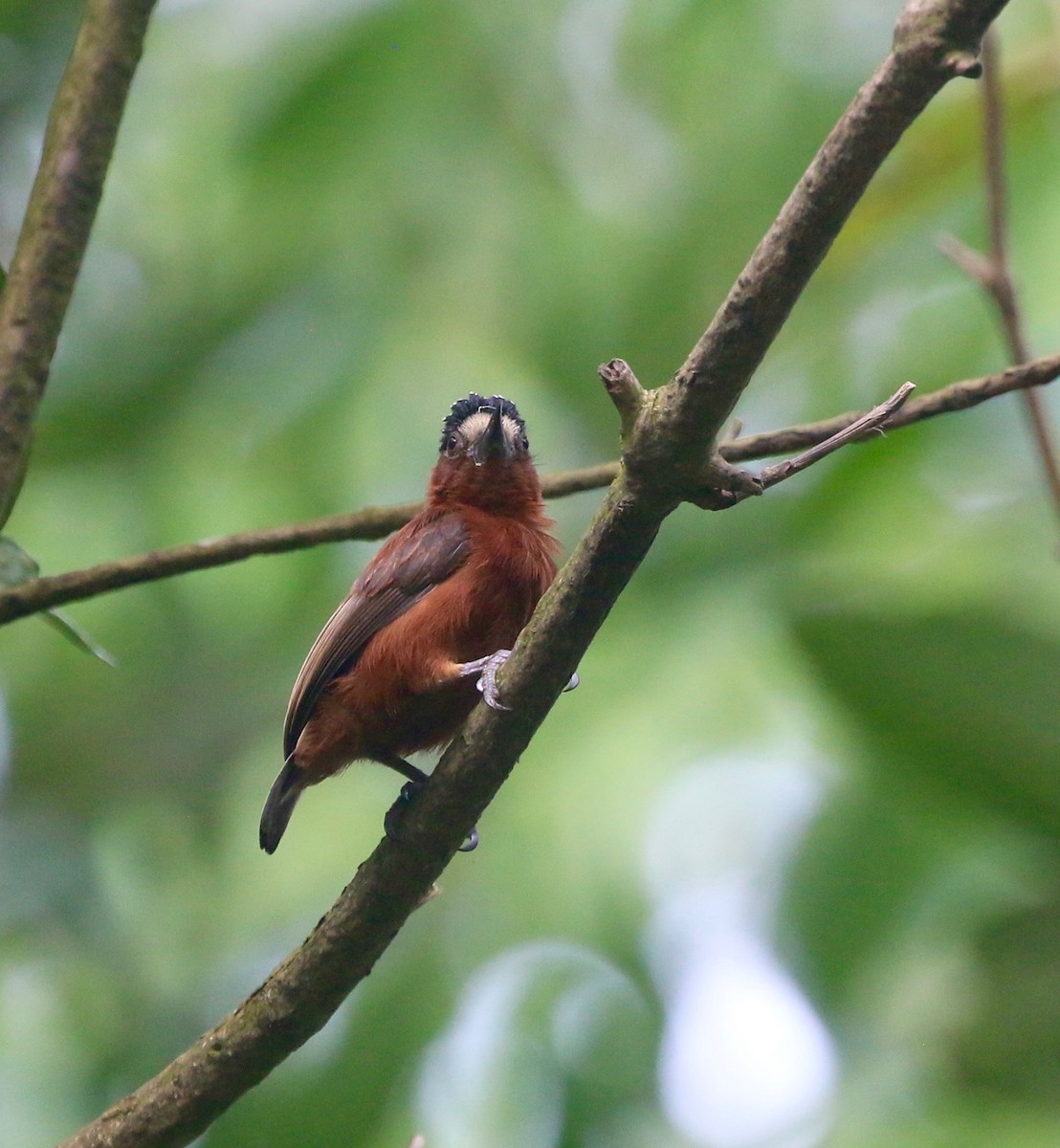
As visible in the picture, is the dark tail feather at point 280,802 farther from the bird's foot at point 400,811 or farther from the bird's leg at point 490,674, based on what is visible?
the bird's foot at point 400,811

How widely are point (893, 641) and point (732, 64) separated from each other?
16.8ft

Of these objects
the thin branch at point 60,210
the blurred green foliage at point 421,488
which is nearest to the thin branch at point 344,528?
the thin branch at point 60,210

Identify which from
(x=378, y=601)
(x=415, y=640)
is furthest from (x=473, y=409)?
(x=415, y=640)

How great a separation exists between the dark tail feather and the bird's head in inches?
37.4

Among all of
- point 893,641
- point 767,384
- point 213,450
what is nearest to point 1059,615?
point 893,641

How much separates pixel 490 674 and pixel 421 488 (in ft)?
12.9

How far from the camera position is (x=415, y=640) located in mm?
3609

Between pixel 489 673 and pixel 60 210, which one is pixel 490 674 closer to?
pixel 489 673

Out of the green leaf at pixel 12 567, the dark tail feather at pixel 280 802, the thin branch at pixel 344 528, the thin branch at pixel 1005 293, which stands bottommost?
the dark tail feather at pixel 280 802

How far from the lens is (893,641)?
3.65m

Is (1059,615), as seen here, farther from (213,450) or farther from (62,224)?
(213,450)

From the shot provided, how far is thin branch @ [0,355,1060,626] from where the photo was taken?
2738 mm

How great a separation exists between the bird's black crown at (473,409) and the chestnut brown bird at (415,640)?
235 millimetres

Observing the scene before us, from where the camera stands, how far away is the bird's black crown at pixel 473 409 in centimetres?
437
